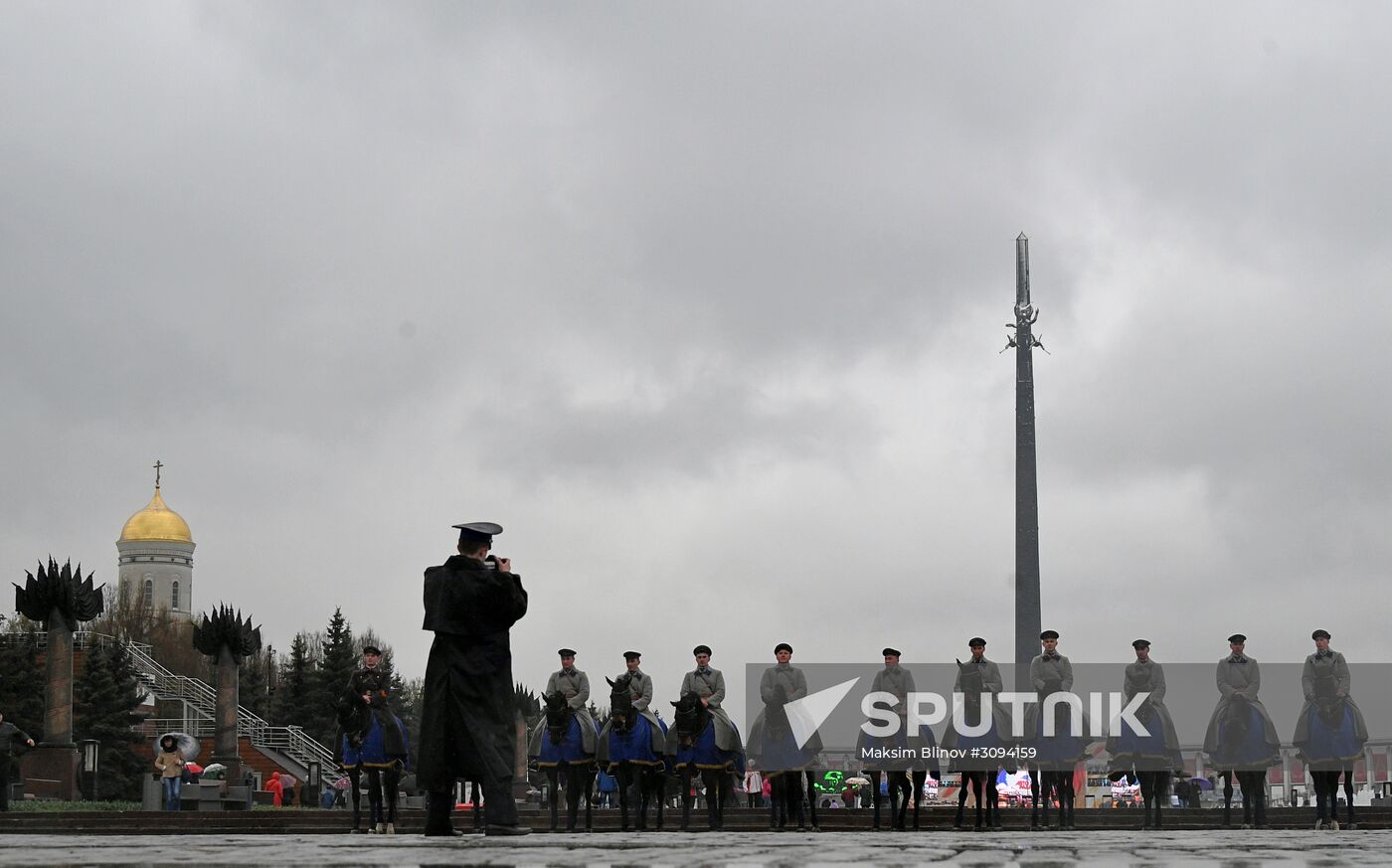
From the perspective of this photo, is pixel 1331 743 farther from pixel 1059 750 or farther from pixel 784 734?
pixel 784 734

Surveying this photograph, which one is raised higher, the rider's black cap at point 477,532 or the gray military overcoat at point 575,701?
the rider's black cap at point 477,532

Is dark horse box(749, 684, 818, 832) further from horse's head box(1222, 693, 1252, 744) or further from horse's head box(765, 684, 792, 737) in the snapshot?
horse's head box(1222, 693, 1252, 744)

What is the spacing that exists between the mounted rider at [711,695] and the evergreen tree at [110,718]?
3790cm

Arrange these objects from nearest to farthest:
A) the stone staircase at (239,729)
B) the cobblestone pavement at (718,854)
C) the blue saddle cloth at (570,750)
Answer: the cobblestone pavement at (718,854) → the blue saddle cloth at (570,750) → the stone staircase at (239,729)

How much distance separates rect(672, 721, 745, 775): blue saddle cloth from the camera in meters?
19.2

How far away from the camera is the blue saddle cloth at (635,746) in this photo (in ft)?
63.3

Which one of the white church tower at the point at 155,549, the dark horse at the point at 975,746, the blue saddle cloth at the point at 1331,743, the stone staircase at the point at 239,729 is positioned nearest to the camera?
the dark horse at the point at 975,746

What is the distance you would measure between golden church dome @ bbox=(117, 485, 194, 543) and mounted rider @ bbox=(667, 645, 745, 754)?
11121cm

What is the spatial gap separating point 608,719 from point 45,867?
12.0 meters

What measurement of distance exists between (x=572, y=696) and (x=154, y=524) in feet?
367

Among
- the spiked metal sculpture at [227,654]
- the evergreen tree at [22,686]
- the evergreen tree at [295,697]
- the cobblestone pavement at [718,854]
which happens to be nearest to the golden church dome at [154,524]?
the evergreen tree at [295,697]

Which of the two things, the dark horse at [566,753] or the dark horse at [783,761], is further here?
the dark horse at [566,753]

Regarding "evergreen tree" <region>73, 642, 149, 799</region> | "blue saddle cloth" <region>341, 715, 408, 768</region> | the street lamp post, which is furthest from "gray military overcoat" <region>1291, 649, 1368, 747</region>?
"evergreen tree" <region>73, 642, 149, 799</region>

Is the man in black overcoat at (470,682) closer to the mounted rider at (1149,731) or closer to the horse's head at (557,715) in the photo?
the horse's head at (557,715)
